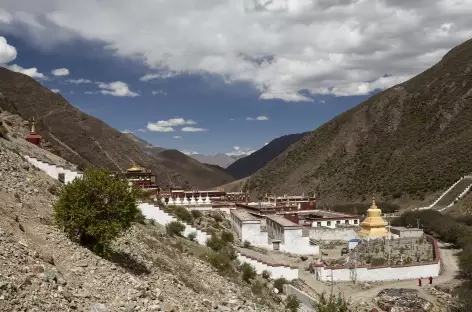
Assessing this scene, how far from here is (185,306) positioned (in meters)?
12.4

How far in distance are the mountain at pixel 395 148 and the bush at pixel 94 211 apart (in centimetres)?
6055

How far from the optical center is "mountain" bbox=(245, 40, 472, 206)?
2894 inches

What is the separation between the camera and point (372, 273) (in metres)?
27.4

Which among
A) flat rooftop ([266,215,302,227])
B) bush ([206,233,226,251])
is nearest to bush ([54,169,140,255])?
bush ([206,233,226,251])

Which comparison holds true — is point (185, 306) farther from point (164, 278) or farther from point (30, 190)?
point (30, 190)

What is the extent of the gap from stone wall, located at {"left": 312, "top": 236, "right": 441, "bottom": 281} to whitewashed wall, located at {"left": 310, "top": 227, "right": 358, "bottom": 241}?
1021 centimetres

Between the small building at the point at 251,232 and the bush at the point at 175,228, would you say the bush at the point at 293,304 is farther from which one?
the small building at the point at 251,232

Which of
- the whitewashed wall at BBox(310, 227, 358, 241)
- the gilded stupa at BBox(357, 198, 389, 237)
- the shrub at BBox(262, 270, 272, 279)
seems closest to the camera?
the shrub at BBox(262, 270, 272, 279)

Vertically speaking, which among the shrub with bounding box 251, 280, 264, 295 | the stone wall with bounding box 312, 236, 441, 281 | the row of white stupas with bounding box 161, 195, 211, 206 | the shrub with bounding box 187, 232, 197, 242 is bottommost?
the stone wall with bounding box 312, 236, 441, 281

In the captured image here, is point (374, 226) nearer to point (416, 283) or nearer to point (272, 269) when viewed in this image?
point (416, 283)

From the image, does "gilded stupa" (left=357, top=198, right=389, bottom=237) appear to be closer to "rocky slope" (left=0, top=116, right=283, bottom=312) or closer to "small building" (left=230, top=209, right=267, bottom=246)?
"small building" (left=230, top=209, right=267, bottom=246)

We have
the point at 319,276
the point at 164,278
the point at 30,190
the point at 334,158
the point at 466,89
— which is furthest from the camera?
the point at 334,158

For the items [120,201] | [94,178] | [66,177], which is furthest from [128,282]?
[66,177]

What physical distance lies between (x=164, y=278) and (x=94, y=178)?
148 inches
